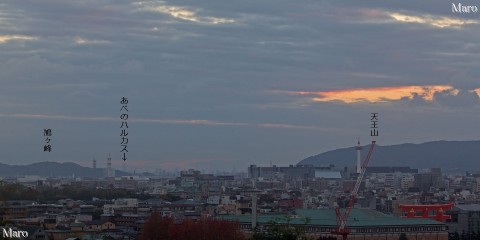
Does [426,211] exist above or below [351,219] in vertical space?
above

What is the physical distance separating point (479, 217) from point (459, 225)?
3.13 metres

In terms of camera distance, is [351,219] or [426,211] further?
[426,211]

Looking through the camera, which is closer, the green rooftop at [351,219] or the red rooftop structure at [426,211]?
the green rooftop at [351,219]

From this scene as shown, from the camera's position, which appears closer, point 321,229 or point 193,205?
point 321,229

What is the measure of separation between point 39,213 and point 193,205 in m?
18.2

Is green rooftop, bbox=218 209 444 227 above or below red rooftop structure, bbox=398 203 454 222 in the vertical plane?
below

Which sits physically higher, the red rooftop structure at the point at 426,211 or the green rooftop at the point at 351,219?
the red rooftop structure at the point at 426,211

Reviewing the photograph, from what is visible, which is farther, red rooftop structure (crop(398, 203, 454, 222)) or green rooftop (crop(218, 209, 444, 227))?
red rooftop structure (crop(398, 203, 454, 222))

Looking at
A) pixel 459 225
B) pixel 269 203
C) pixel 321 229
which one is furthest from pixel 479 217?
pixel 321 229

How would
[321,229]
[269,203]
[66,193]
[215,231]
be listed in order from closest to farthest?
[215,231] < [321,229] < [269,203] < [66,193]

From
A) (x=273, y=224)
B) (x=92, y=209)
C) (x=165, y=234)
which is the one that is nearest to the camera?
(x=273, y=224)

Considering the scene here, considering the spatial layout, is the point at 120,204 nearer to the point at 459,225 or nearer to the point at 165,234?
the point at 459,225

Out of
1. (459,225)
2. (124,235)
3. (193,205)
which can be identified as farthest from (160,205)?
(124,235)

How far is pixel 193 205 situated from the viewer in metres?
113
